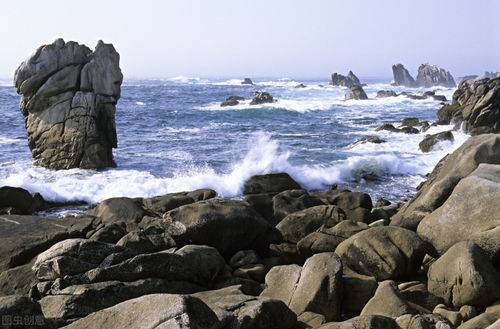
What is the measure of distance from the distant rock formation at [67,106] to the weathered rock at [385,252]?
13571mm

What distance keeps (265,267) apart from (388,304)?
2.83 meters

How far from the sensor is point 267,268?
350 inches

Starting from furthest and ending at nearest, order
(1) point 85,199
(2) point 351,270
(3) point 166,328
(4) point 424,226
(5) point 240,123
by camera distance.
→ (5) point 240,123 → (1) point 85,199 → (4) point 424,226 → (2) point 351,270 → (3) point 166,328

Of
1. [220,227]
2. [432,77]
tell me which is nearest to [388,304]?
[220,227]

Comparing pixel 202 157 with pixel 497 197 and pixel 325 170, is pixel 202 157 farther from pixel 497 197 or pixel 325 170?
pixel 497 197

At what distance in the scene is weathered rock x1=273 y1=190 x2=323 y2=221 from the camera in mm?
12305

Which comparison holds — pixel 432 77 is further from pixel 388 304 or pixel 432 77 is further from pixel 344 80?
pixel 388 304

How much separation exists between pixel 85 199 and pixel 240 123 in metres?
22.8

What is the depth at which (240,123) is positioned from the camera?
38469mm

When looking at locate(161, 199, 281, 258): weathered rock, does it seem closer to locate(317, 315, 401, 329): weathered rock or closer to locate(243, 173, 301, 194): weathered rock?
locate(317, 315, 401, 329): weathered rock

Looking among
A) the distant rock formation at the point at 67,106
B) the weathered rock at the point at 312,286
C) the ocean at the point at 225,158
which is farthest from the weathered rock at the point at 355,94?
the weathered rock at the point at 312,286

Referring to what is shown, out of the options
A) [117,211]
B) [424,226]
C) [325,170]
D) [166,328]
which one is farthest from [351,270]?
[325,170]

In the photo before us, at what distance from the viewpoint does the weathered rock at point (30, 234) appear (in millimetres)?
8812

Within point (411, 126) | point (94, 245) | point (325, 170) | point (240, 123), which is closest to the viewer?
point (94, 245)
